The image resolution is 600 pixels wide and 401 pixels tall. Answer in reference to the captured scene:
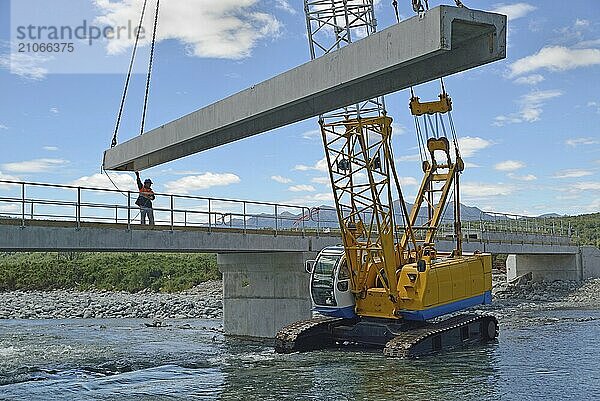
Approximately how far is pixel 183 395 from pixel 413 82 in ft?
26.1

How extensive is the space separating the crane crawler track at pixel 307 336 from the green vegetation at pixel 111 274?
3259cm

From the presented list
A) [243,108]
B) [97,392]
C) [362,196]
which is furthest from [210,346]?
[243,108]

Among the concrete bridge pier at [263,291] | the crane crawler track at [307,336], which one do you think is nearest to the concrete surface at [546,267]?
the concrete bridge pier at [263,291]

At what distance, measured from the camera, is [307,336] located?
843 inches

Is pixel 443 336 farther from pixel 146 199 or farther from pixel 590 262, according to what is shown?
pixel 590 262

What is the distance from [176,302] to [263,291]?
1548cm

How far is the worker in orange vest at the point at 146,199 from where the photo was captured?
22078mm

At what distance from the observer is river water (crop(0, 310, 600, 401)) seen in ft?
49.8

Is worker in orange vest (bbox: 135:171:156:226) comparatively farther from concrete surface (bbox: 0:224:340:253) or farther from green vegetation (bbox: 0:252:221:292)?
green vegetation (bbox: 0:252:221:292)

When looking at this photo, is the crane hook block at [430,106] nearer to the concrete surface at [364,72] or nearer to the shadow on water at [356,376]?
the shadow on water at [356,376]

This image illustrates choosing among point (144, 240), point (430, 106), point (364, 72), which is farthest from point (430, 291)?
point (364, 72)

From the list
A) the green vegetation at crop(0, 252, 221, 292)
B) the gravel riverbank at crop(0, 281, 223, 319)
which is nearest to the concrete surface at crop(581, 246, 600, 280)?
the gravel riverbank at crop(0, 281, 223, 319)

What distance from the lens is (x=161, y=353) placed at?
22.8m

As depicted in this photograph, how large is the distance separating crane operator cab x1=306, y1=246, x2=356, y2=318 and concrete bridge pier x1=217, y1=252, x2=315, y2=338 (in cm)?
424
